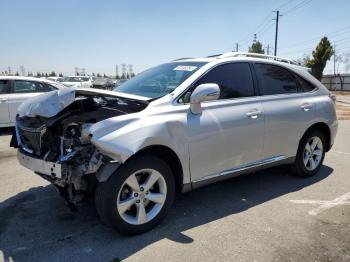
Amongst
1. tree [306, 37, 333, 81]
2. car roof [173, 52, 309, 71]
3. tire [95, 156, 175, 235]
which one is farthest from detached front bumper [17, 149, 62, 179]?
tree [306, 37, 333, 81]

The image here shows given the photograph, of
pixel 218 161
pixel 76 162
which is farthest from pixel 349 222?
pixel 76 162

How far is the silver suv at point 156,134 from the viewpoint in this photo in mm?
3227

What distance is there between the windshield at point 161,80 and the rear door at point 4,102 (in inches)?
221

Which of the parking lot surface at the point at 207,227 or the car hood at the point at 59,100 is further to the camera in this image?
the car hood at the point at 59,100

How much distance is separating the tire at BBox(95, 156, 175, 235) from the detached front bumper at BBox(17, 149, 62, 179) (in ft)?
1.31

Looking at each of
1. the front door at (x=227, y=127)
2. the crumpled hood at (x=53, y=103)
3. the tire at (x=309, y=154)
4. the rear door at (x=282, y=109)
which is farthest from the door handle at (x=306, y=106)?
the crumpled hood at (x=53, y=103)

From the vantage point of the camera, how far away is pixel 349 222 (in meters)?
3.87

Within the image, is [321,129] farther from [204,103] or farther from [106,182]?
[106,182]

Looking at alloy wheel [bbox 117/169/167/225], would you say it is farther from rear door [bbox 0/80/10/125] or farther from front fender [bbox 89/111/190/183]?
rear door [bbox 0/80/10/125]

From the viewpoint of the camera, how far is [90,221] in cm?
381

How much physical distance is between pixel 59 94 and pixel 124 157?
949 millimetres

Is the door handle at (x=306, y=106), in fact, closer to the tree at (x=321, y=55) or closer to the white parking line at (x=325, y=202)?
the white parking line at (x=325, y=202)

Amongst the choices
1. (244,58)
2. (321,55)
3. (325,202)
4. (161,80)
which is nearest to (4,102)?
(161,80)

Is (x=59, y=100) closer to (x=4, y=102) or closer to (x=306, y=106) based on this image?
(x=306, y=106)
